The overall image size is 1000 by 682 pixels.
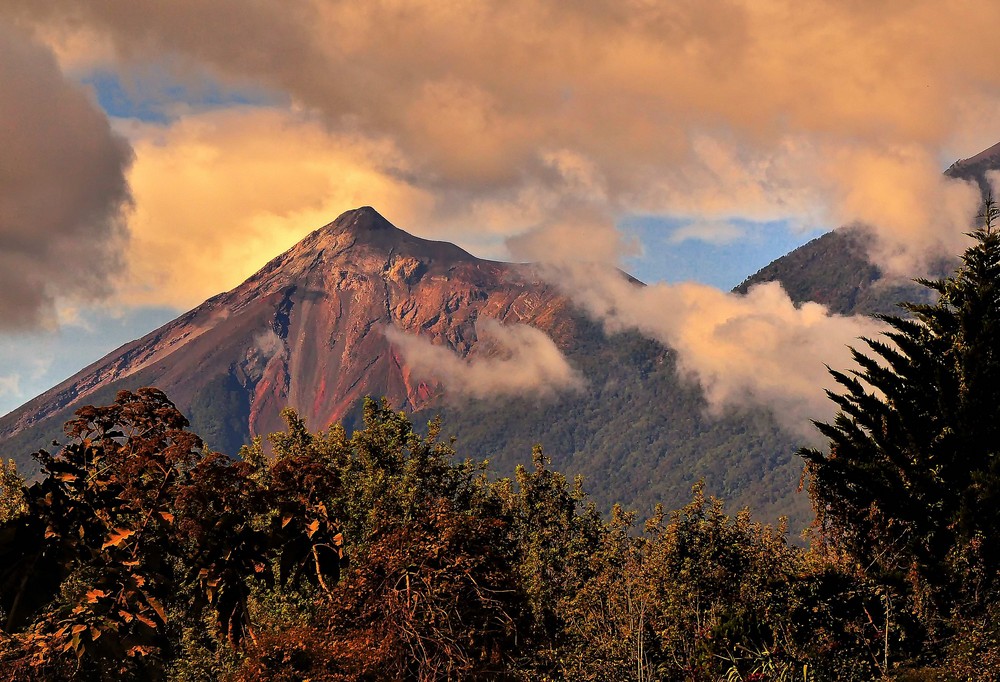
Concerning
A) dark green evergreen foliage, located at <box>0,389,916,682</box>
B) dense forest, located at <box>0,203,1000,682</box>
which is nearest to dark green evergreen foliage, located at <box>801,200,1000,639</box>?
dense forest, located at <box>0,203,1000,682</box>

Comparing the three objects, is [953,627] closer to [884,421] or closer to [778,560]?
[884,421]

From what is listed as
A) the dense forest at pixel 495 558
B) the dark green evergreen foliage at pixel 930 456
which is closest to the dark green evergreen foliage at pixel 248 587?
the dense forest at pixel 495 558

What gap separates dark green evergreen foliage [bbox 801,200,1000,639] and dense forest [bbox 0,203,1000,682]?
8 cm

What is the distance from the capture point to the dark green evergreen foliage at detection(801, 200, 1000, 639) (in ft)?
115

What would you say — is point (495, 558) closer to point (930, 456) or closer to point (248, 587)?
point (248, 587)

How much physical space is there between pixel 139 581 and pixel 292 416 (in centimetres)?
3738

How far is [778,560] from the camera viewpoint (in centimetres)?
5222

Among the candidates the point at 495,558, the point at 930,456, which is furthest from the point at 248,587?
the point at 930,456

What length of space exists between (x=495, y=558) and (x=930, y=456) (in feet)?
72.9

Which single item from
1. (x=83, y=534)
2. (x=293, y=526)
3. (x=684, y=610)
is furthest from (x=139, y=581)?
(x=684, y=610)

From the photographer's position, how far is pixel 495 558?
22.5 m

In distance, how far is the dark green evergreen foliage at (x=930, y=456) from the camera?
1378 inches

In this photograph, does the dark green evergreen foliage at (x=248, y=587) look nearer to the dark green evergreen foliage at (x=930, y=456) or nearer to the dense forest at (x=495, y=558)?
the dense forest at (x=495, y=558)

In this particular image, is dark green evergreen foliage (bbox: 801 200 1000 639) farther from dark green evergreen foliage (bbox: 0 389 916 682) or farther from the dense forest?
dark green evergreen foliage (bbox: 0 389 916 682)
